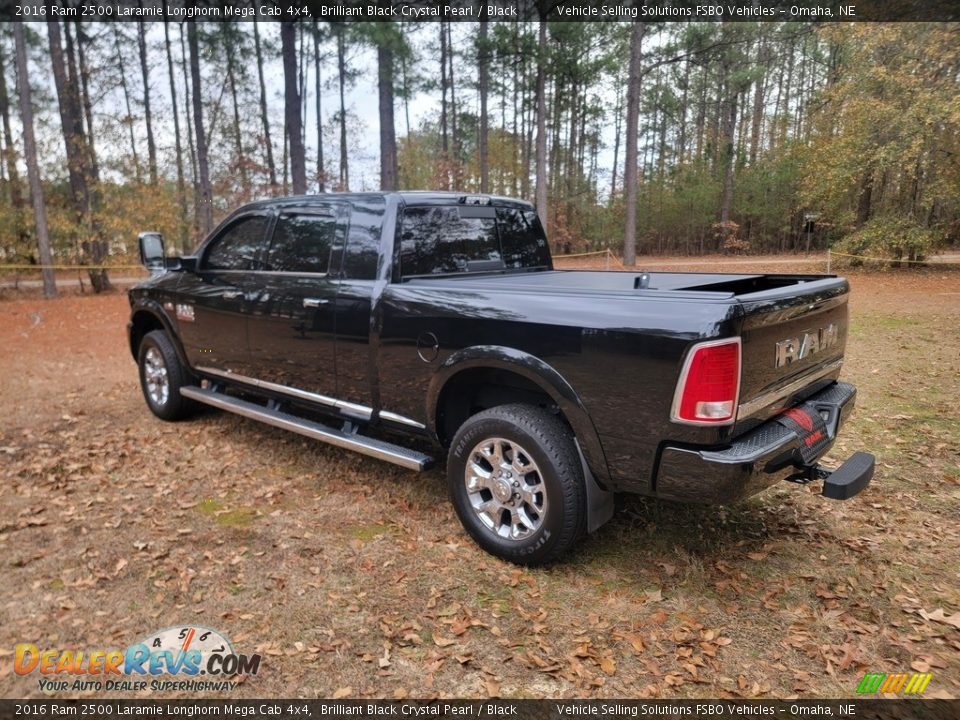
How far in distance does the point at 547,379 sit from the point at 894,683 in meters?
1.83

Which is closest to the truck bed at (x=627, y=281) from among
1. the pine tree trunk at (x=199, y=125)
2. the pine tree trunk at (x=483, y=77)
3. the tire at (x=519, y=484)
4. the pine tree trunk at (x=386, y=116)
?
the tire at (x=519, y=484)

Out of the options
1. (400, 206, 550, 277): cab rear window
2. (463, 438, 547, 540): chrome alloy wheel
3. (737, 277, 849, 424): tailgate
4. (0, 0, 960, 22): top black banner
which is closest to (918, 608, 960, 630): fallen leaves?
(737, 277, 849, 424): tailgate

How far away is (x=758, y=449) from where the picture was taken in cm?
268

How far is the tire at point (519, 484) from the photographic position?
3.01 metres

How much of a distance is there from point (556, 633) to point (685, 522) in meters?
1.32

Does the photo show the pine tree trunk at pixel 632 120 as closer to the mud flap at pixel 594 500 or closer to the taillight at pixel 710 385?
the mud flap at pixel 594 500

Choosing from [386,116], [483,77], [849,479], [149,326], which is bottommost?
[849,479]

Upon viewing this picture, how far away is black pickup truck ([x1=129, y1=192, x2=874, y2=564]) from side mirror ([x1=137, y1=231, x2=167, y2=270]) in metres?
0.42

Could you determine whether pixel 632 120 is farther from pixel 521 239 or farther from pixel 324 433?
pixel 324 433

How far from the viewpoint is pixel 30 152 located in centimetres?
1321

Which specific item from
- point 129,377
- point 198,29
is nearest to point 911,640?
point 129,377

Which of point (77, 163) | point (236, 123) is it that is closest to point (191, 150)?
point (236, 123)

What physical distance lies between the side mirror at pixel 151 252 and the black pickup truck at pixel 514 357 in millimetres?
419

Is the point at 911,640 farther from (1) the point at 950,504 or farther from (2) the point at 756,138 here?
(2) the point at 756,138
